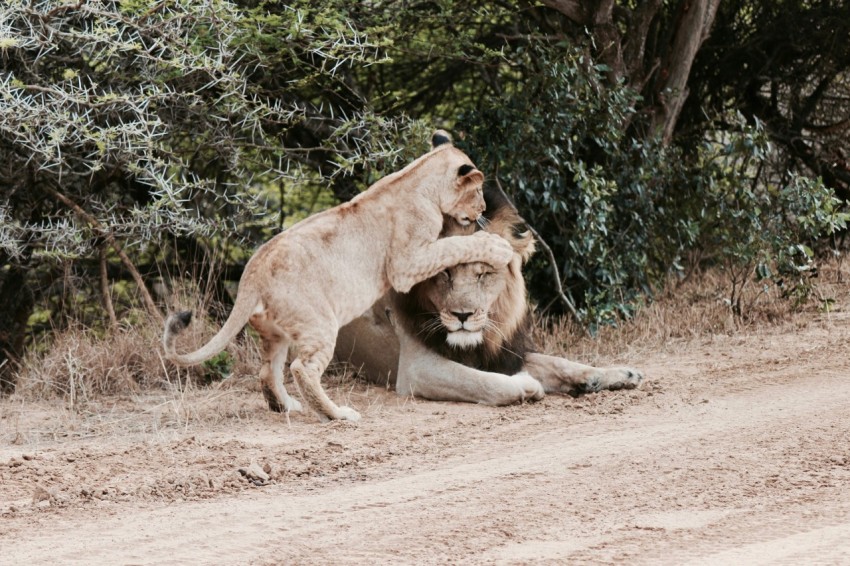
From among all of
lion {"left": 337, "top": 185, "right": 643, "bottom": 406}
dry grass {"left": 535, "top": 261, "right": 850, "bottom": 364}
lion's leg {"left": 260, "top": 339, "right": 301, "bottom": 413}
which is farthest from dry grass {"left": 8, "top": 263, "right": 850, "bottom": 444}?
lion {"left": 337, "top": 185, "right": 643, "bottom": 406}

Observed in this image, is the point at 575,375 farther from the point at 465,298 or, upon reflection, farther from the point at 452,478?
the point at 452,478

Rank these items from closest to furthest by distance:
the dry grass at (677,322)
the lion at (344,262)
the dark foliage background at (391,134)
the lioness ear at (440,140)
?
the lion at (344,262) < the lioness ear at (440,140) < the dark foliage background at (391,134) < the dry grass at (677,322)

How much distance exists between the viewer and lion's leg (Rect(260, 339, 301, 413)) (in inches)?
230

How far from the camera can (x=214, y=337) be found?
214 inches

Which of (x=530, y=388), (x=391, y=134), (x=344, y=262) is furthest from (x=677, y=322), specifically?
(x=344, y=262)

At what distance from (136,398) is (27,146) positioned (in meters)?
1.60

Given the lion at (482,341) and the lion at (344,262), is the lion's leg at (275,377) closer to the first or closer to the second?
the lion at (344,262)

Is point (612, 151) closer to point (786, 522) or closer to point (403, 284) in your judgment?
point (403, 284)

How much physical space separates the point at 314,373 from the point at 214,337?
1.58 feet

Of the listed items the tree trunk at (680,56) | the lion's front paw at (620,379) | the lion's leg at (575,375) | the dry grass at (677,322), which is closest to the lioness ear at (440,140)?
the lion's leg at (575,375)

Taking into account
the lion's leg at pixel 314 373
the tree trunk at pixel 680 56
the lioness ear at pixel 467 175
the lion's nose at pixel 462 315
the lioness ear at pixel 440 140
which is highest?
the tree trunk at pixel 680 56

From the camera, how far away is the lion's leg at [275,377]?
584 centimetres

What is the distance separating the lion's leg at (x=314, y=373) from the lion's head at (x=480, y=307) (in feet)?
2.46

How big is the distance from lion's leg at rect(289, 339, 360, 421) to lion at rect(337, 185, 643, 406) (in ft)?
2.45
